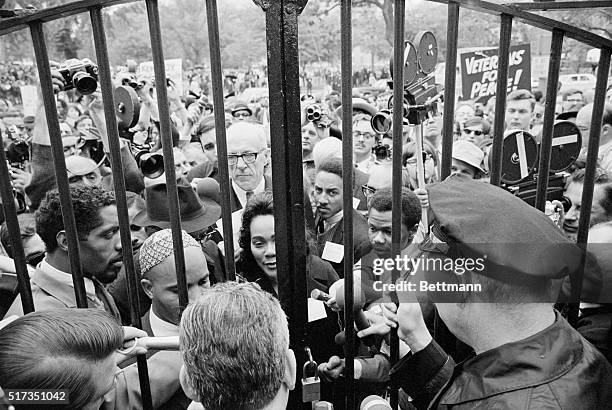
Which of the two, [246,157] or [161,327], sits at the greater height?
[246,157]

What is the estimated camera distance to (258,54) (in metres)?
24.7

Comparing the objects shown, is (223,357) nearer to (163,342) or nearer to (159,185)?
(163,342)

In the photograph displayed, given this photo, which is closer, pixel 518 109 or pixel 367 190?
pixel 367 190

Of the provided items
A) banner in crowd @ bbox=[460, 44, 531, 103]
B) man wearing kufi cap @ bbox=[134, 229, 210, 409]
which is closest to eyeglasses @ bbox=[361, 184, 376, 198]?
banner in crowd @ bbox=[460, 44, 531, 103]

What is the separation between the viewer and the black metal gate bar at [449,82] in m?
1.39

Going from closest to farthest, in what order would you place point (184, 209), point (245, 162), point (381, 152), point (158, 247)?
point (158, 247), point (184, 209), point (245, 162), point (381, 152)

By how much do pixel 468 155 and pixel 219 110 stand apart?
258 centimetres

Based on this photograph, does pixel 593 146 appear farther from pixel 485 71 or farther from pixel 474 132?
pixel 474 132

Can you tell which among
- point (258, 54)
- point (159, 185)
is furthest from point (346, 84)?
point (258, 54)

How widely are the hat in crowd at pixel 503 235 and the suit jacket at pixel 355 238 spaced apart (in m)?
1.30

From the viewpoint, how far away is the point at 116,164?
144 centimetres

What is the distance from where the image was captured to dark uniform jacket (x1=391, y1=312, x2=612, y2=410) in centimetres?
113

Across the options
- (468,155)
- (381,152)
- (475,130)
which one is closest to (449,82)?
(468,155)

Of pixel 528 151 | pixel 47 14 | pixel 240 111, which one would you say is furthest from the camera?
pixel 240 111
